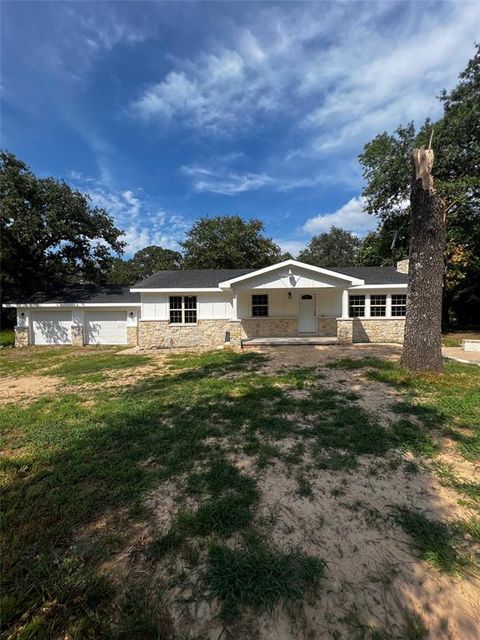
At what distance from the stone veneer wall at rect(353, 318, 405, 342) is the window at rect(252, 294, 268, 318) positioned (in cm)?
447

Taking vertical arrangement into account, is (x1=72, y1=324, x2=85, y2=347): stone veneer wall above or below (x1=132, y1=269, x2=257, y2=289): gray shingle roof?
below

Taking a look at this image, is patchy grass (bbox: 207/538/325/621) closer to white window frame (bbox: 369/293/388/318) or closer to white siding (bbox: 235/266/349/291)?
white siding (bbox: 235/266/349/291)

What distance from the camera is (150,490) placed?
2.96 m

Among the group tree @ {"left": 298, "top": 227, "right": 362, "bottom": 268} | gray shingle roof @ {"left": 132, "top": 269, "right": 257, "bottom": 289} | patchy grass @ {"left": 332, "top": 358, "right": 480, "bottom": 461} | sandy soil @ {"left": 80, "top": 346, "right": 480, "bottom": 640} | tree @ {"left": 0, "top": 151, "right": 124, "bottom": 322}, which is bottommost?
sandy soil @ {"left": 80, "top": 346, "right": 480, "bottom": 640}

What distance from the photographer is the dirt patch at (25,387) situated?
648cm

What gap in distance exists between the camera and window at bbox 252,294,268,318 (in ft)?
52.7

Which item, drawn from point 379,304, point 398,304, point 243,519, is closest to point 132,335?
point 379,304

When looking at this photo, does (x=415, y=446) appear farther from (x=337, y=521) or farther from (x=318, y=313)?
(x=318, y=313)

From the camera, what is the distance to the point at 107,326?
57.8 feet

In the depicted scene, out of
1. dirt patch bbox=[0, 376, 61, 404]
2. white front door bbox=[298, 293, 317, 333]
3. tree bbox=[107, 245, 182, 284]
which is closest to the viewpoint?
dirt patch bbox=[0, 376, 61, 404]

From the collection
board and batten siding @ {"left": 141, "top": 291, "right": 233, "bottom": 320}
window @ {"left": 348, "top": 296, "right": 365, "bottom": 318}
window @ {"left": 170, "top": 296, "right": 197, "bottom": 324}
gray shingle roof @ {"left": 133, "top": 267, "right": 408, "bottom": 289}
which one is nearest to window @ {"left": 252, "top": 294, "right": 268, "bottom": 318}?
board and batten siding @ {"left": 141, "top": 291, "right": 233, "bottom": 320}

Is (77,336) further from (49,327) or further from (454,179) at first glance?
(454,179)

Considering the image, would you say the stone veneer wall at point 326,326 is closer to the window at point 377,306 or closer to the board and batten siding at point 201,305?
the window at point 377,306

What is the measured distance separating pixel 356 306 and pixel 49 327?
16.8 metres
